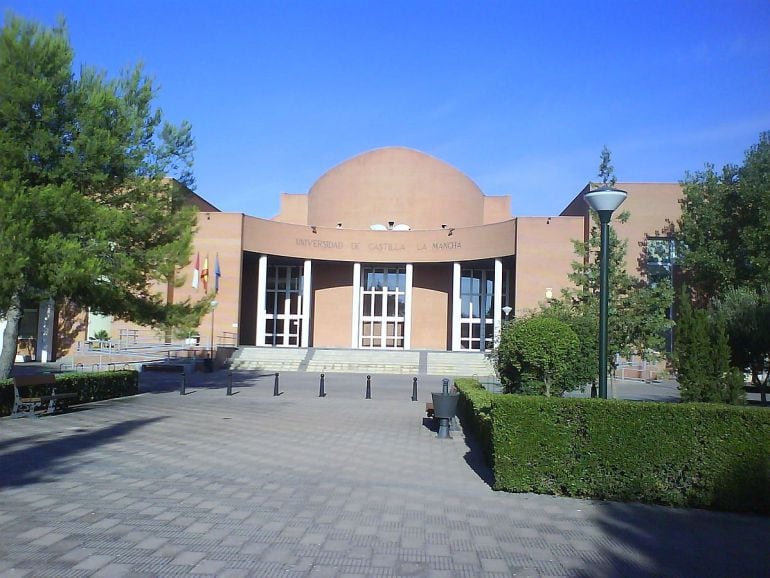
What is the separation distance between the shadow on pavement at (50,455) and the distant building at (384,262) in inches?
971

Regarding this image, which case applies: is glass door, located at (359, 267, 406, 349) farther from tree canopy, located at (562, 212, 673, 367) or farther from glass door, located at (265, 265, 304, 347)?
tree canopy, located at (562, 212, 673, 367)

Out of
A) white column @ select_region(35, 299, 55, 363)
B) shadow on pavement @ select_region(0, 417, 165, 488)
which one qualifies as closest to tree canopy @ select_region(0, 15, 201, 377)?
shadow on pavement @ select_region(0, 417, 165, 488)

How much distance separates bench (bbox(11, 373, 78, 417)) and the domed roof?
31050 mm

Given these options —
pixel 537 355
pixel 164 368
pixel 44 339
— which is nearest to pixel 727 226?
pixel 537 355

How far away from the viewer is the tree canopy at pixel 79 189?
1273 centimetres

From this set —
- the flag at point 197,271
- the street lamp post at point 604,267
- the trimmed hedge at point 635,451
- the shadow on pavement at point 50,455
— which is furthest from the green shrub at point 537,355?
the flag at point 197,271

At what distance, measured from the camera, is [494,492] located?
7.48 m

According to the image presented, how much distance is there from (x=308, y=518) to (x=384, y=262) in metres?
34.9

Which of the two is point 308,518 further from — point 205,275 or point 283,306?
point 283,306

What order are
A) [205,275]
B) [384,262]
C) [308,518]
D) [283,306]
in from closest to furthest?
[308,518]
[205,275]
[384,262]
[283,306]

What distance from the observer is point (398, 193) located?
1721 inches

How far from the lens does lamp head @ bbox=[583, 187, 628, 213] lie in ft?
27.4

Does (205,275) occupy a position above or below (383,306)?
above

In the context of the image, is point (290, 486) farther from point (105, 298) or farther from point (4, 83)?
point (4, 83)
